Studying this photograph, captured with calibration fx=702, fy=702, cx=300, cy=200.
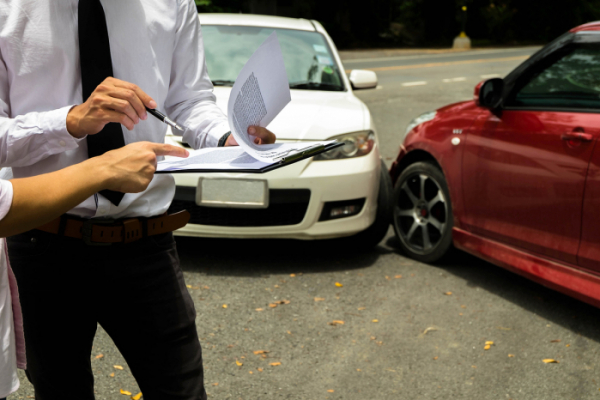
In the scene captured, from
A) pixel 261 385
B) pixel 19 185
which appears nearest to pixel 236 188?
pixel 261 385

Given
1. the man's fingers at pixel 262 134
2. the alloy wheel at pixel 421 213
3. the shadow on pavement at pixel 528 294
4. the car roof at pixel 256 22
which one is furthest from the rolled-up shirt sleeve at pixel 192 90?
the car roof at pixel 256 22

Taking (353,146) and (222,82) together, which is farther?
(222,82)

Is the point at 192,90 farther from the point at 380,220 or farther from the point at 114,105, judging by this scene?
the point at 380,220

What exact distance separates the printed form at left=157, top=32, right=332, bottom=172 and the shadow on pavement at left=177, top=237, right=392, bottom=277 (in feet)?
9.47

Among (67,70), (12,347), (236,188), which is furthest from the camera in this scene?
(236,188)

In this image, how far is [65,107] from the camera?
5.55 ft

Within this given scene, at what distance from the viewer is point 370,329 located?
12.8ft

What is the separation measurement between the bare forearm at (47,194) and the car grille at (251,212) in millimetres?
3044

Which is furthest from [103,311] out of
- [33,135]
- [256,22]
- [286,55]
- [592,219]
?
[256,22]

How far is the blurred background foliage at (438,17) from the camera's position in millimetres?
32219

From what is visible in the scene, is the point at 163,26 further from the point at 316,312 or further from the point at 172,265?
the point at 316,312

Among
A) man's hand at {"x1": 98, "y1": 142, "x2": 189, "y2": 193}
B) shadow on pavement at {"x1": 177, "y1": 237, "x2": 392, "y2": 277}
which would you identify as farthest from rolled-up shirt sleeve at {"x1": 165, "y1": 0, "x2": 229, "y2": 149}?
shadow on pavement at {"x1": 177, "y1": 237, "x2": 392, "y2": 277}

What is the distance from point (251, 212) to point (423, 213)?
126 cm

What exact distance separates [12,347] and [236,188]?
280 centimetres
